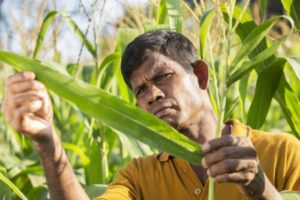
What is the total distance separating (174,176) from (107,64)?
750mm

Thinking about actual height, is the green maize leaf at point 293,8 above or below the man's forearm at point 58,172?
above

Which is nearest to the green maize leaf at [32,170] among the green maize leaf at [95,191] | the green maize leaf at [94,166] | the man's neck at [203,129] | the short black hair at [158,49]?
the green maize leaf at [94,166]

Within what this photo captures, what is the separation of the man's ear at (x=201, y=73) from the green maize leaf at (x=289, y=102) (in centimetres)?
34

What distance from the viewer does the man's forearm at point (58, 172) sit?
1.87 meters

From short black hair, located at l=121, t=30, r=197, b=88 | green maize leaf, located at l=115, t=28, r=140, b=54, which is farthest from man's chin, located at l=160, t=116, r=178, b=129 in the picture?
green maize leaf, located at l=115, t=28, r=140, b=54

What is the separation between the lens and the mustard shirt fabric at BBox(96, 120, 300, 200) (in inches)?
85.6

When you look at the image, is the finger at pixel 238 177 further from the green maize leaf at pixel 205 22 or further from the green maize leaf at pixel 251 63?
the green maize leaf at pixel 205 22

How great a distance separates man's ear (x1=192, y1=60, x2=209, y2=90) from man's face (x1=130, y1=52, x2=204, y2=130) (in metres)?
0.05

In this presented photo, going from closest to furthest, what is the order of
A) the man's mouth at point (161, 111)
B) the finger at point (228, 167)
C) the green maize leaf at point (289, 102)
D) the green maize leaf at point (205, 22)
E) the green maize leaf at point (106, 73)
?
the finger at point (228, 167) → the green maize leaf at point (205, 22) → the man's mouth at point (161, 111) → the green maize leaf at point (289, 102) → the green maize leaf at point (106, 73)

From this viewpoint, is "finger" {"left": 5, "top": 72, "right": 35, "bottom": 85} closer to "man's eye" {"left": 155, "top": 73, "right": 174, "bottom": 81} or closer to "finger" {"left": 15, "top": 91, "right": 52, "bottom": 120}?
"finger" {"left": 15, "top": 91, "right": 52, "bottom": 120}

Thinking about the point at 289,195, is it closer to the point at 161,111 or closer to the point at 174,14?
the point at 161,111

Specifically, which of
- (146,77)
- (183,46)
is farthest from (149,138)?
(183,46)

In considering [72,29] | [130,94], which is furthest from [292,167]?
[130,94]

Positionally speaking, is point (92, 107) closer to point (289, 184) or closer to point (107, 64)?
point (289, 184)
